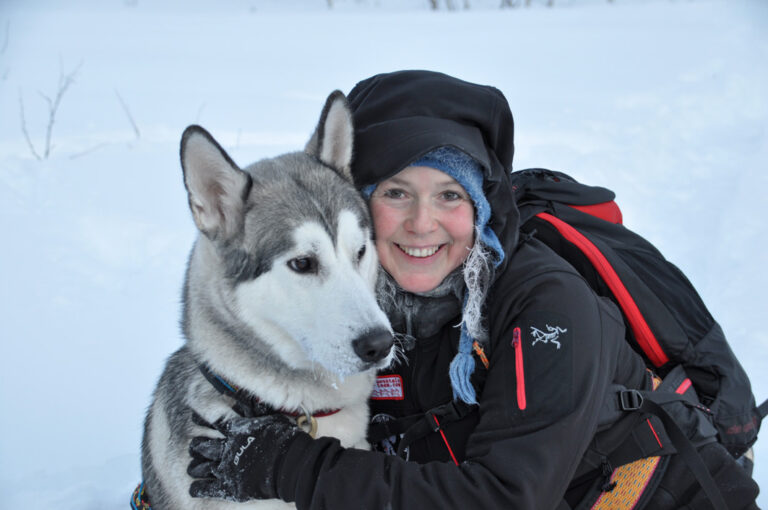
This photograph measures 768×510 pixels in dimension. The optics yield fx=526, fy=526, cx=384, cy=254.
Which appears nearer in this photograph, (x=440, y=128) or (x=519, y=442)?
(x=519, y=442)

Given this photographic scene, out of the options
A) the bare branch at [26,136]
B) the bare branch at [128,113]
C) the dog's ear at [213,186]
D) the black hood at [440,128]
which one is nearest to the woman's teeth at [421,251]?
the black hood at [440,128]

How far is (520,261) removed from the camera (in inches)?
80.4

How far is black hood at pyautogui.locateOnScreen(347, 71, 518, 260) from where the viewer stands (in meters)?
1.93

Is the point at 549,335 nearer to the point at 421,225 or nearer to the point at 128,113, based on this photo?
the point at 421,225

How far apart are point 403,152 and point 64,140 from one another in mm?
5191

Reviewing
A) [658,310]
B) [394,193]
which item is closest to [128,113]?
[394,193]

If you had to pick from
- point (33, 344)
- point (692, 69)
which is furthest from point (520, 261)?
point (692, 69)

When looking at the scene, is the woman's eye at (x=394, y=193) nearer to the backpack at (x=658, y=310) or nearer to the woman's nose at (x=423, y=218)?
the woman's nose at (x=423, y=218)

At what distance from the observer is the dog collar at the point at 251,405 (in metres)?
1.92

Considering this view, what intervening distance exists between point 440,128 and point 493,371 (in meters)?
0.90

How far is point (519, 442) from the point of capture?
65.9 inches

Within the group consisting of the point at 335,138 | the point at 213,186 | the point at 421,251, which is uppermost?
the point at 335,138

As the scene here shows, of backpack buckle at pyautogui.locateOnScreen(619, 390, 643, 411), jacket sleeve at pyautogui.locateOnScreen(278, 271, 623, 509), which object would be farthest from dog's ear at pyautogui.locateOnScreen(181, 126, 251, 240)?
backpack buckle at pyautogui.locateOnScreen(619, 390, 643, 411)

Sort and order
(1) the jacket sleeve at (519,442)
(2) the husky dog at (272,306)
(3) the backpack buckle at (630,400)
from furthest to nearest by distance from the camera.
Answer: (3) the backpack buckle at (630,400) < (2) the husky dog at (272,306) < (1) the jacket sleeve at (519,442)
